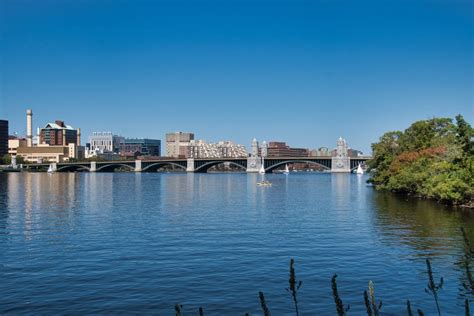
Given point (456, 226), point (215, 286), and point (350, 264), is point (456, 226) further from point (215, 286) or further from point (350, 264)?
point (215, 286)

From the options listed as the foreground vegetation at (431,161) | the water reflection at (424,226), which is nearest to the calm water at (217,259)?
the water reflection at (424,226)

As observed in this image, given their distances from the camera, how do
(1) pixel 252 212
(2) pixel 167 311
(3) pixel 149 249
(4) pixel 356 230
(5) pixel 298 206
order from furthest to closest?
1. (5) pixel 298 206
2. (1) pixel 252 212
3. (4) pixel 356 230
4. (3) pixel 149 249
5. (2) pixel 167 311

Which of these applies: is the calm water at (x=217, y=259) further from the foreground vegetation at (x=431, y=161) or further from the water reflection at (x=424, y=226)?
the foreground vegetation at (x=431, y=161)

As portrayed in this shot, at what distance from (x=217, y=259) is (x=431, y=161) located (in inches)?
2377

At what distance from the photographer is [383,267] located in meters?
31.4

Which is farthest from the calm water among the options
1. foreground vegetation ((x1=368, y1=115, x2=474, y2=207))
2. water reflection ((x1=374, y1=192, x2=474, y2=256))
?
foreground vegetation ((x1=368, y1=115, x2=474, y2=207))

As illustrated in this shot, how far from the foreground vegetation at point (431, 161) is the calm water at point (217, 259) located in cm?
942

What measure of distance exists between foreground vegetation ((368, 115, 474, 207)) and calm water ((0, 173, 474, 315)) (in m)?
9.42

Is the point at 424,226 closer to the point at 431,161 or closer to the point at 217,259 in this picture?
the point at 217,259

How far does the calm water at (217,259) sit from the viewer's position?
2458cm

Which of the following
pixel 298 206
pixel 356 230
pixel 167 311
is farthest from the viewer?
pixel 298 206

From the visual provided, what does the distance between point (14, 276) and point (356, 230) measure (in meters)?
28.9

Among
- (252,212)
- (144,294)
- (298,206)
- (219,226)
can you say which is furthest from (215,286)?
(298,206)

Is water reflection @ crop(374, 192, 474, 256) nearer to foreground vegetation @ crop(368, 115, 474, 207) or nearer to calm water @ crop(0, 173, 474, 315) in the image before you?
calm water @ crop(0, 173, 474, 315)
